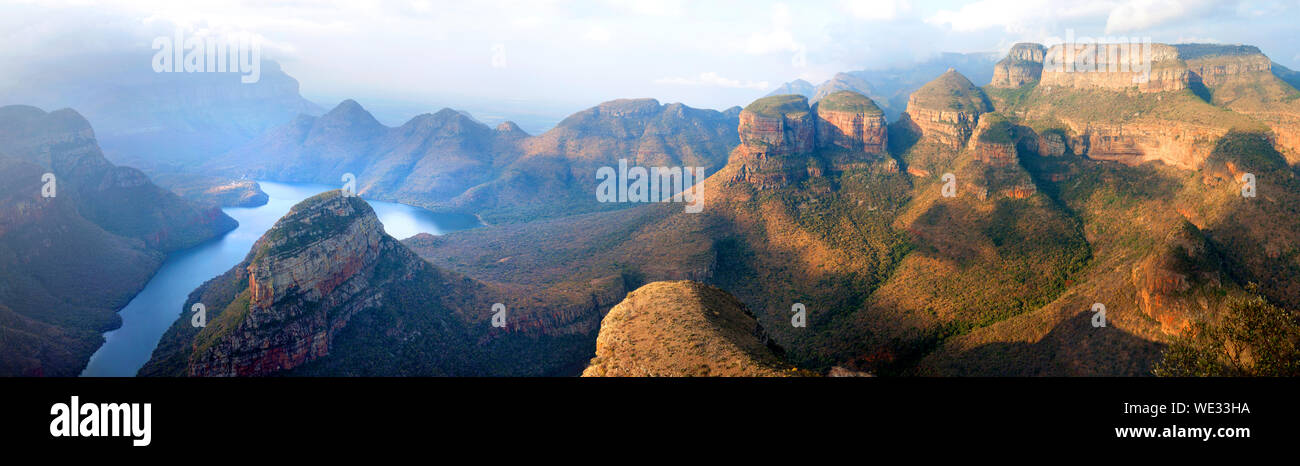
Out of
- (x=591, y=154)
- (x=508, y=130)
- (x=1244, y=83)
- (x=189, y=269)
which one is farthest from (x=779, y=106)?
(x=508, y=130)

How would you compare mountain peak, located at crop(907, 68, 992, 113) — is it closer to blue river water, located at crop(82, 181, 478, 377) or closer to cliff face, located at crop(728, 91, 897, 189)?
cliff face, located at crop(728, 91, 897, 189)

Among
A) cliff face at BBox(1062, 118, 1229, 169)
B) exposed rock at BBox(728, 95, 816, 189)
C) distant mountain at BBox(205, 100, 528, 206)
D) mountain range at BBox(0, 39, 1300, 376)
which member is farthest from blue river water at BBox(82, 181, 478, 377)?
cliff face at BBox(1062, 118, 1229, 169)

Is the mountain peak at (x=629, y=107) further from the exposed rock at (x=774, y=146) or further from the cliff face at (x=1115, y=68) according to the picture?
the cliff face at (x=1115, y=68)

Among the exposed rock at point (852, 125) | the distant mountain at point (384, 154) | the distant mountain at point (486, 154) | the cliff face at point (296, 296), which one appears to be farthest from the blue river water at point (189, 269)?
the exposed rock at point (852, 125)

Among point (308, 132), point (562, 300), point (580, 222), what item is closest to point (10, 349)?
point (562, 300)
